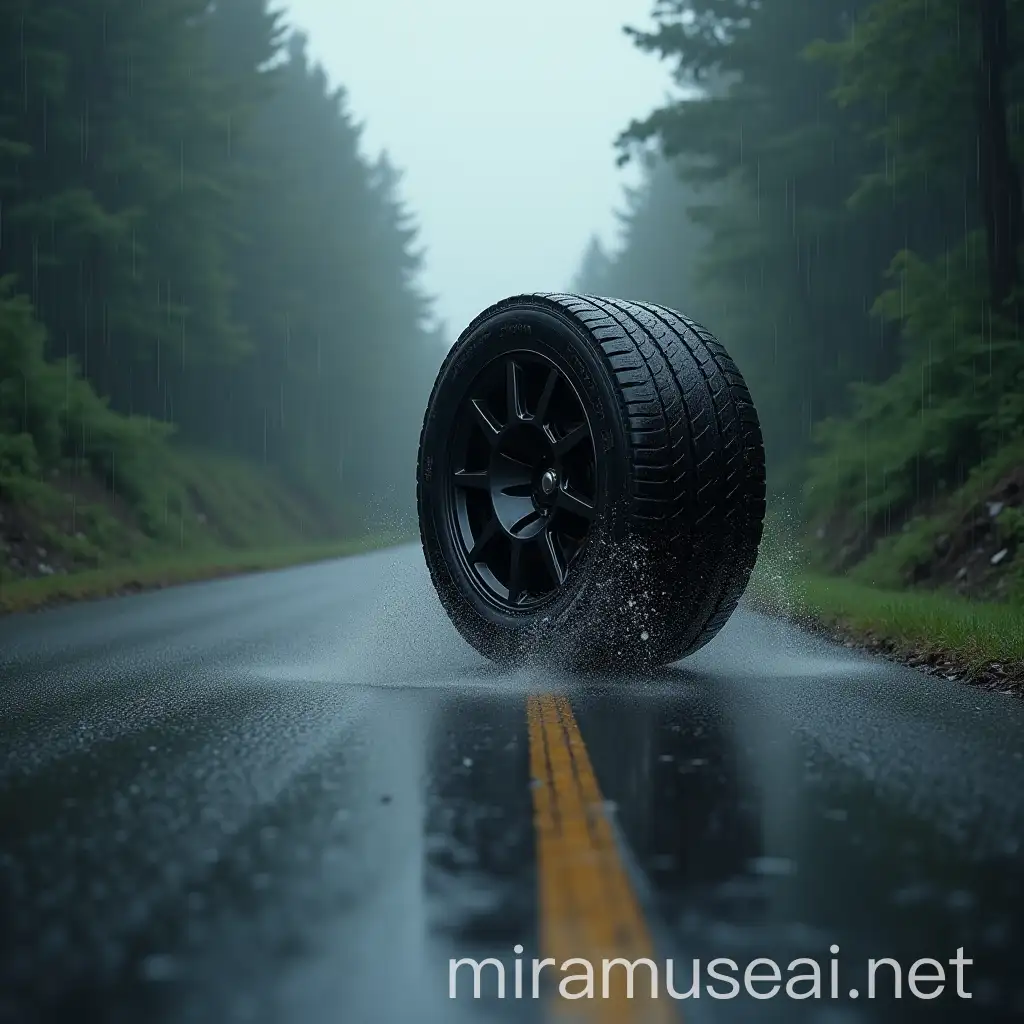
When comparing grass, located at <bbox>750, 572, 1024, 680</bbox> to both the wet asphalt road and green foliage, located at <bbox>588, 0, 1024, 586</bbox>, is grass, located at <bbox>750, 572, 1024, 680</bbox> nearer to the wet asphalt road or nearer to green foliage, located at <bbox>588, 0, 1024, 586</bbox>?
the wet asphalt road

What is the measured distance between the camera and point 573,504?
8945 mm

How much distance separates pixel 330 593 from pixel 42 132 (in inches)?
662

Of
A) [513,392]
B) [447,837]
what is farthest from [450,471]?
[447,837]

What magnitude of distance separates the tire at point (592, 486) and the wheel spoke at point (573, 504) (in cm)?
1

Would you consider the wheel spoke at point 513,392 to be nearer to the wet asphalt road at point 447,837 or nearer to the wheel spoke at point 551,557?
the wheel spoke at point 551,557

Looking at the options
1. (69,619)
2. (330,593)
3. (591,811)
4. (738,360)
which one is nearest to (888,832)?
(591,811)

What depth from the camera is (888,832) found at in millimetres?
4727

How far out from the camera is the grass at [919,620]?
9.46 meters

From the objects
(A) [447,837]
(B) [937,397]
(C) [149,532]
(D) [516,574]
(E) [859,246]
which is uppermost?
(E) [859,246]

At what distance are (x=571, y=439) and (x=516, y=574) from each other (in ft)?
3.33

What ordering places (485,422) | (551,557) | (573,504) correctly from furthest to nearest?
(485,422)
(551,557)
(573,504)

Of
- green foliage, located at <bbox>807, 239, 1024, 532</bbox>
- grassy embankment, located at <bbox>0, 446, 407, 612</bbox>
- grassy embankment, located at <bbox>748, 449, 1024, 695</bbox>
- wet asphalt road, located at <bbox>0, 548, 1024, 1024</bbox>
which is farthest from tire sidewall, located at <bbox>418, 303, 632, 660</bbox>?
green foliage, located at <bbox>807, 239, 1024, 532</bbox>

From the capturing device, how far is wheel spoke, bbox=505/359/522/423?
9.69 m

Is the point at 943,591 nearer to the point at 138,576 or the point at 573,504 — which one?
the point at 573,504
